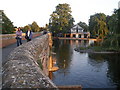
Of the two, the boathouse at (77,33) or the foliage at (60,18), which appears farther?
the boathouse at (77,33)

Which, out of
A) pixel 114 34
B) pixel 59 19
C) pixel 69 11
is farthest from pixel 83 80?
pixel 69 11

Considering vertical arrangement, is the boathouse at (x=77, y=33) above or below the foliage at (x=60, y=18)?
below

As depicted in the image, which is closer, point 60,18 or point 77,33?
point 60,18

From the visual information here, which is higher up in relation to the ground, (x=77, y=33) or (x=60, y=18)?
(x=60, y=18)

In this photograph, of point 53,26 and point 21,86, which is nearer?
point 21,86

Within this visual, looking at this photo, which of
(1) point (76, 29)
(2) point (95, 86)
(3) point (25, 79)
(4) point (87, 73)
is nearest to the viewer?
(3) point (25, 79)

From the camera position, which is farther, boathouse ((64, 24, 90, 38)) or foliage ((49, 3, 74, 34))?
boathouse ((64, 24, 90, 38))

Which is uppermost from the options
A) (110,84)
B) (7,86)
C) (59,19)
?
(59,19)

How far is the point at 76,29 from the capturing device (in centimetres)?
9869

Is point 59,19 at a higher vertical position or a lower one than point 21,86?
higher

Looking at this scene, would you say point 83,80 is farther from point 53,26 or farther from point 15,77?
point 53,26

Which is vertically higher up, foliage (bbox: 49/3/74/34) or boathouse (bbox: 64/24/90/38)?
foliage (bbox: 49/3/74/34)

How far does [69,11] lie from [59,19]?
814 cm

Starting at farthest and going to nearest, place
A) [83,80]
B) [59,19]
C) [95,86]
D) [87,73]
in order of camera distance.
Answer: [59,19], [87,73], [83,80], [95,86]
